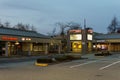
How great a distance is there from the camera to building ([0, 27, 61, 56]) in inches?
2138

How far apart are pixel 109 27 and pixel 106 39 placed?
61.2m

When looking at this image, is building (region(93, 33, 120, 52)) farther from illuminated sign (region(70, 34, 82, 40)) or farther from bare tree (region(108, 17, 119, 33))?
bare tree (region(108, 17, 119, 33))

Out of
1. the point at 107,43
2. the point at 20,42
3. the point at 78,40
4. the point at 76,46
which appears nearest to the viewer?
the point at 20,42

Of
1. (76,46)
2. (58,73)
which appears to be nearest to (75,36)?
(76,46)

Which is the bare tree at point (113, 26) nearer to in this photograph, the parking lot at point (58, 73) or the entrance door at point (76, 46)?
the entrance door at point (76, 46)

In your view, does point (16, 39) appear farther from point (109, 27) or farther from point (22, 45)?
point (109, 27)

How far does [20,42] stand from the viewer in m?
64.8

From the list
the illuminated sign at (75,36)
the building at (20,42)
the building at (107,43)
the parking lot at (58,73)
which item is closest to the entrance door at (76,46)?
the illuminated sign at (75,36)

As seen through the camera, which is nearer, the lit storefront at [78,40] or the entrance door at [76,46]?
the lit storefront at [78,40]

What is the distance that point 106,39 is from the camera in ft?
309

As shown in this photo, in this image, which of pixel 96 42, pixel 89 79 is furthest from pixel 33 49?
pixel 89 79

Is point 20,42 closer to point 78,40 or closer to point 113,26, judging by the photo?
point 78,40

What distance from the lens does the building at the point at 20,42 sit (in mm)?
54312

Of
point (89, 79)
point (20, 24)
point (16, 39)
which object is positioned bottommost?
point (89, 79)
